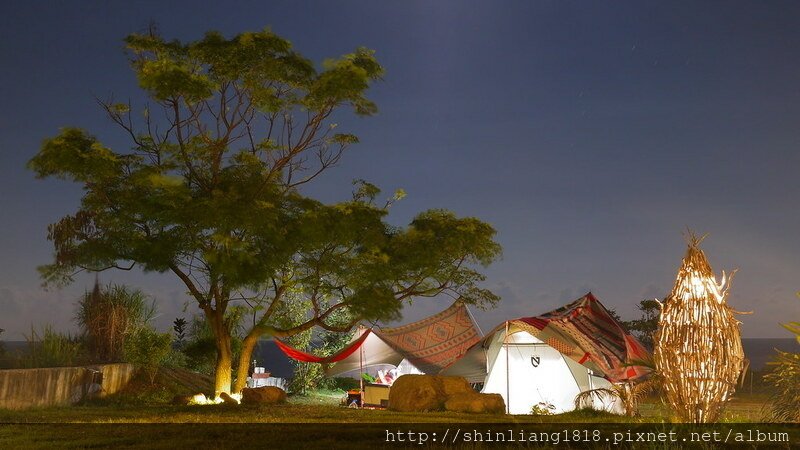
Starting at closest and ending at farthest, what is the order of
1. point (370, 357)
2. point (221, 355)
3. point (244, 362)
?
point (221, 355) → point (244, 362) → point (370, 357)

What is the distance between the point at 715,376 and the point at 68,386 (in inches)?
548

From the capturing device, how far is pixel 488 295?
20.5m

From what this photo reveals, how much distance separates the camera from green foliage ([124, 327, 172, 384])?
18422mm

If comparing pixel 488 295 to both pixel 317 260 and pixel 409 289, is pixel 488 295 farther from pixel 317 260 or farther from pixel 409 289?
pixel 317 260

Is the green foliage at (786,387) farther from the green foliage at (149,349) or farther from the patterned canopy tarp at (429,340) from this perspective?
the green foliage at (149,349)

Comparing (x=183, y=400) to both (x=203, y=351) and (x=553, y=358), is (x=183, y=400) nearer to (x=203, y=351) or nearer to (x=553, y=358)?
(x=203, y=351)

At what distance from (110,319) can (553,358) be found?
12.2m

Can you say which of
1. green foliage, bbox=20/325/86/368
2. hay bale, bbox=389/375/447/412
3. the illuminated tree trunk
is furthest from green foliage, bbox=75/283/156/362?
the illuminated tree trunk

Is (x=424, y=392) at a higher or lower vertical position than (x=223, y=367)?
lower

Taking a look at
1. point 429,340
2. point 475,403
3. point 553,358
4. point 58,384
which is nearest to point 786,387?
point 475,403

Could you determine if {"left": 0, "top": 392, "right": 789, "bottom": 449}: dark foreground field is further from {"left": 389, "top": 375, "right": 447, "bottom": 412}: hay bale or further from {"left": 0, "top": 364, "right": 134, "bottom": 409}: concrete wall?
{"left": 389, "top": 375, "right": 447, "bottom": 412}: hay bale

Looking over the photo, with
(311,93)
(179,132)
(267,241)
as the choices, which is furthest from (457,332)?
(179,132)

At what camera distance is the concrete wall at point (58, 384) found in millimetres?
14938

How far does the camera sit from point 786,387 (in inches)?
364
